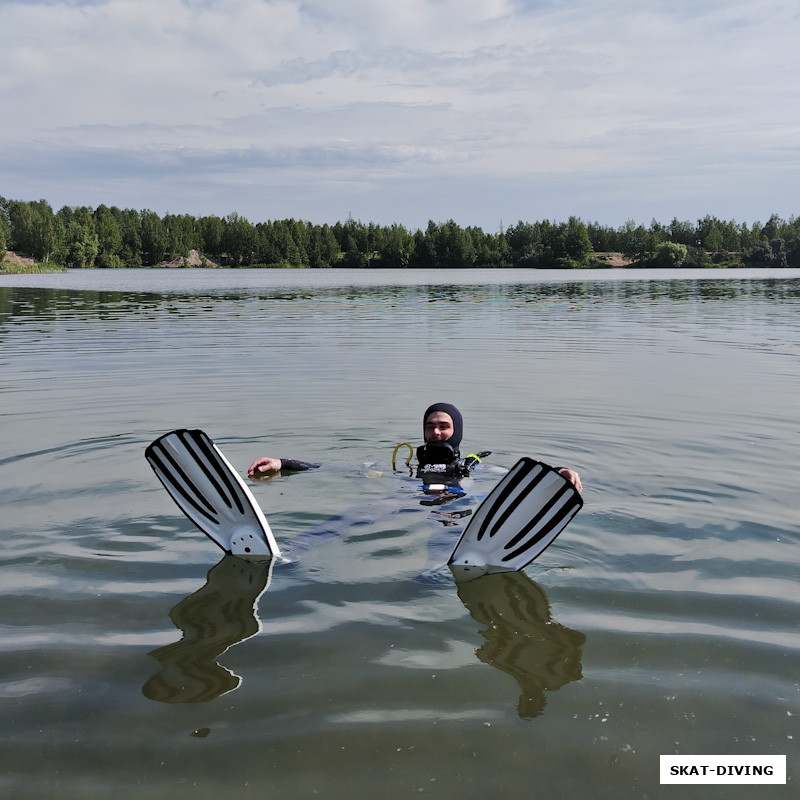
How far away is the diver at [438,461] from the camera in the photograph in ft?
28.7

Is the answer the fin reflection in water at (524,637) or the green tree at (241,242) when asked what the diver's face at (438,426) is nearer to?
the fin reflection in water at (524,637)

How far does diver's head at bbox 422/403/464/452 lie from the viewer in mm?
9258

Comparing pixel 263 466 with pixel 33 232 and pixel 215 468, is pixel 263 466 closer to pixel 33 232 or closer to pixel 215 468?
pixel 215 468

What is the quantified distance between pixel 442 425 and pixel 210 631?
14.7ft

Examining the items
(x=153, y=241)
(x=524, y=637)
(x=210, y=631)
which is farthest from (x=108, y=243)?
(x=524, y=637)

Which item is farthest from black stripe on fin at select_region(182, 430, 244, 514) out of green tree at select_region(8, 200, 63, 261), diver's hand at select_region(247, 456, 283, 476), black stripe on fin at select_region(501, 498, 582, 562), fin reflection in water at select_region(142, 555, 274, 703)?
green tree at select_region(8, 200, 63, 261)

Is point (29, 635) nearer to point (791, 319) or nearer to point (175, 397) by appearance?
point (175, 397)

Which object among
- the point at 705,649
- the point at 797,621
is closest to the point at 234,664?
the point at 705,649

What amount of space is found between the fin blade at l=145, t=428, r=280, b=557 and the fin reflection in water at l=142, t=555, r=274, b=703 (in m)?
0.23

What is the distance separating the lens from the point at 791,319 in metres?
30.9

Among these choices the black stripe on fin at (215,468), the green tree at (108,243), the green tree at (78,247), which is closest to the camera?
the black stripe on fin at (215,468)

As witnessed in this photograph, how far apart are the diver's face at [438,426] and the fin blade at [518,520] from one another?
3.02 meters

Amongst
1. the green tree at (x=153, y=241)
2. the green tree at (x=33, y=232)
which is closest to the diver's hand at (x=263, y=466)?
the green tree at (x=33, y=232)

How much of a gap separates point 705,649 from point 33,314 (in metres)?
33.3
